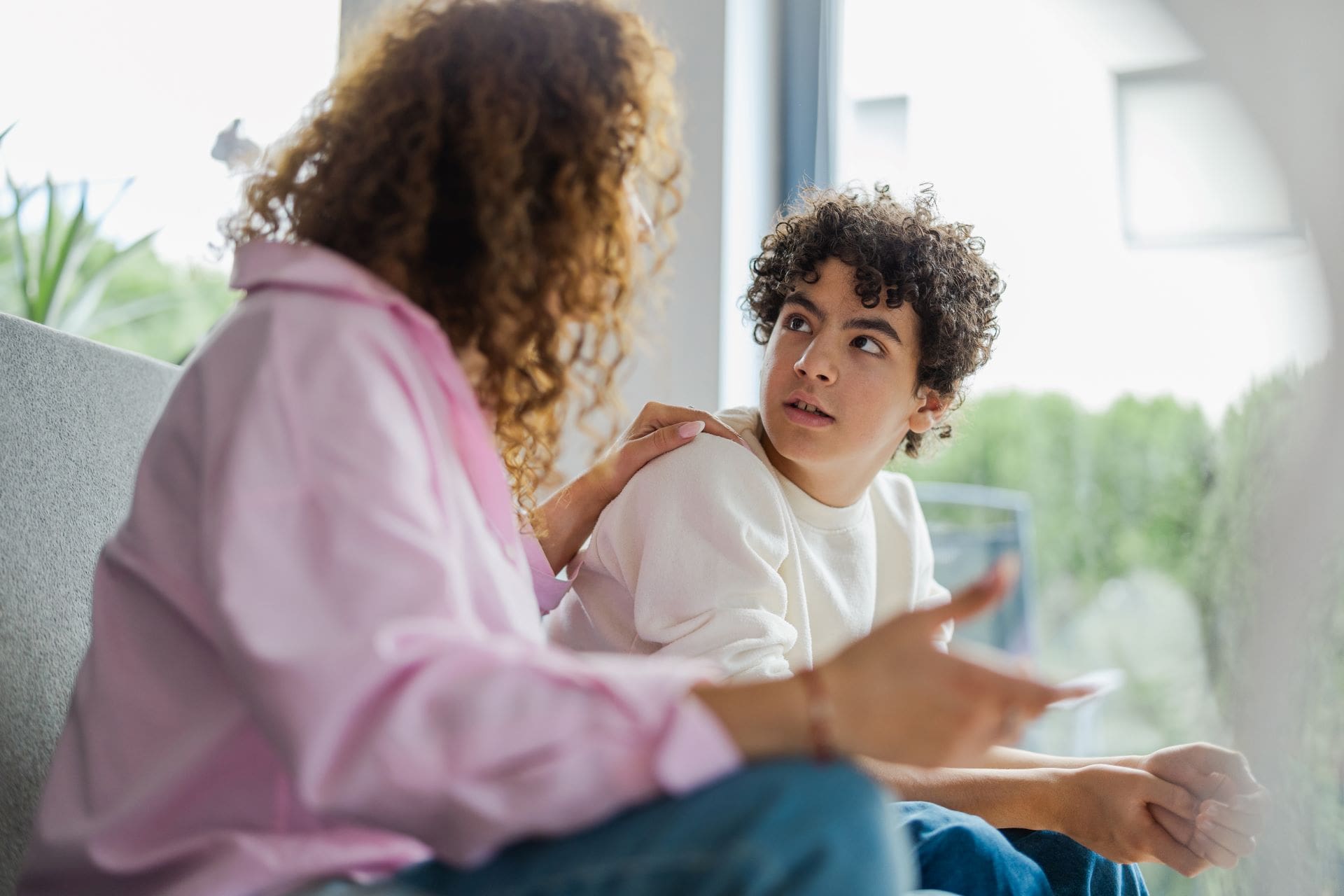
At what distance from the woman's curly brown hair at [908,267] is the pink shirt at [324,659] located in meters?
0.73

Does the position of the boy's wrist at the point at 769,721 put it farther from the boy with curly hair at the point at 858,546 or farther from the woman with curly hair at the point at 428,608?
the boy with curly hair at the point at 858,546

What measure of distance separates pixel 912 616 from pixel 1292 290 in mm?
1410

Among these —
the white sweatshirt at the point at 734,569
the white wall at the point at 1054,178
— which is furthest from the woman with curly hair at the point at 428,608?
the white wall at the point at 1054,178

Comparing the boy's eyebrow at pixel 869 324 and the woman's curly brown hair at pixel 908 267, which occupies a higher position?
the woman's curly brown hair at pixel 908 267

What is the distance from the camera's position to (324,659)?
0.63m

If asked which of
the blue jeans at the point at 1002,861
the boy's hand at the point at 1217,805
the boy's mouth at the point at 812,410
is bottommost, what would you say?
the blue jeans at the point at 1002,861

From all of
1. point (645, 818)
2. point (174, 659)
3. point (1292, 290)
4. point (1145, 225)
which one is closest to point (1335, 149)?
point (1292, 290)

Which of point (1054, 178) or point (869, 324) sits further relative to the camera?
point (1054, 178)

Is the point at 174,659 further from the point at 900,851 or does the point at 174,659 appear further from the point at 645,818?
the point at 900,851

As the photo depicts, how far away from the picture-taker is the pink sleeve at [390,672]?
2.05 feet

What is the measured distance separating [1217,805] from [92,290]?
2172 millimetres

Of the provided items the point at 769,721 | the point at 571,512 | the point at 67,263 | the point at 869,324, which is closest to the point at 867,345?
the point at 869,324

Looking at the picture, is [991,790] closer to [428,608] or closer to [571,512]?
[571,512]

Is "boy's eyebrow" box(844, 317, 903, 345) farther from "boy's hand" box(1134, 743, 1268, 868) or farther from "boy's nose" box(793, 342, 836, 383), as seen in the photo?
"boy's hand" box(1134, 743, 1268, 868)
